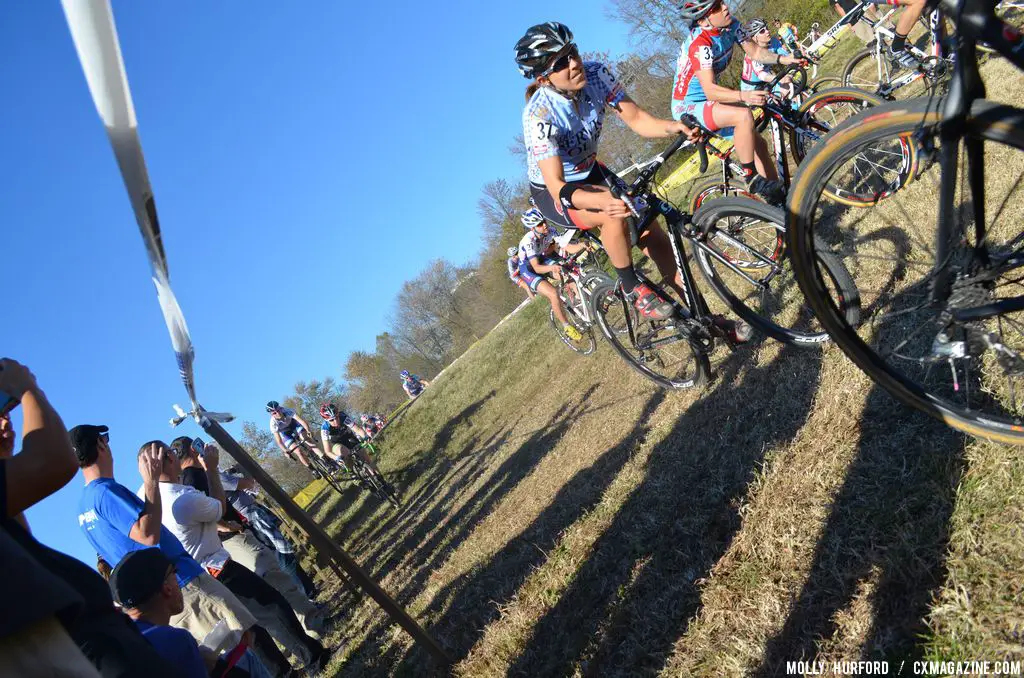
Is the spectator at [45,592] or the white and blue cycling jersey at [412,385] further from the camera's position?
the white and blue cycling jersey at [412,385]

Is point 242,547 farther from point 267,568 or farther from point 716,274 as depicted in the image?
point 716,274

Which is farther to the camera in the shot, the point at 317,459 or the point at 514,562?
the point at 317,459

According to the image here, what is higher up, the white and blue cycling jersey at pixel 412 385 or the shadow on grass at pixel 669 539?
the white and blue cycling jersey at pixel 412 385

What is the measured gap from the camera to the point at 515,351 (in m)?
18.2

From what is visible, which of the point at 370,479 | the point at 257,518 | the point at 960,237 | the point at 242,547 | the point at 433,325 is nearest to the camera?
the point at 960,237

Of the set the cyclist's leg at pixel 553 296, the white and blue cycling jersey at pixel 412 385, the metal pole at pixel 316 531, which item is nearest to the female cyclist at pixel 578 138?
the metal pole at pixel 316 531

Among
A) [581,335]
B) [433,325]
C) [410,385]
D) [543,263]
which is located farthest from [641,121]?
[433,325]

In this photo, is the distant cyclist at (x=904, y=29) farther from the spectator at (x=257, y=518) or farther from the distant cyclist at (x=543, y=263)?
the spectator at (x=257, y=518)

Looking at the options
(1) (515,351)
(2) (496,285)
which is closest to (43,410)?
(1) (515,351)

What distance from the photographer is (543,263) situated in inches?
401

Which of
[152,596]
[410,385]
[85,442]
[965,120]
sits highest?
[85,442]

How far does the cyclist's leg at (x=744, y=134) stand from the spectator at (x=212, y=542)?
5.34m

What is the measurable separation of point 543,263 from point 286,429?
1003 centimetres

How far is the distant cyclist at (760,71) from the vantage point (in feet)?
20.0
